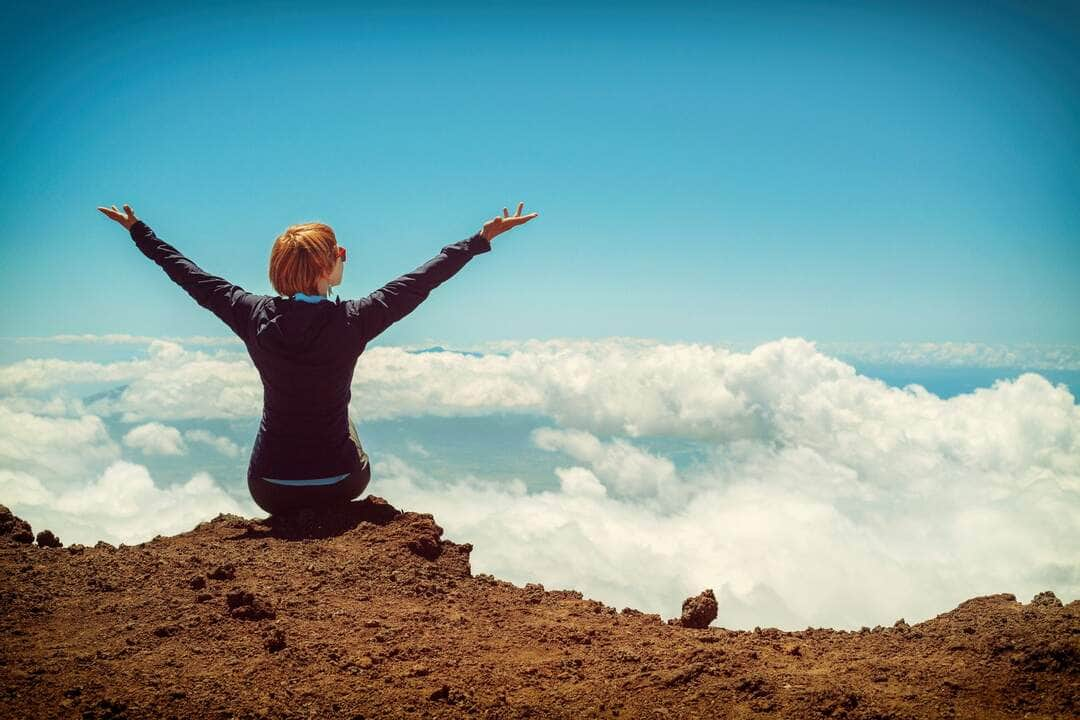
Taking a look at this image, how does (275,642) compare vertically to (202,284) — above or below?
below

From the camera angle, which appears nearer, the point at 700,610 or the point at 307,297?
the point at 700,610

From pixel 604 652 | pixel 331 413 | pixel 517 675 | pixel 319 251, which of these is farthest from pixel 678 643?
pixel 319 251

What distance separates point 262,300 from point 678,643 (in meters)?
5.63

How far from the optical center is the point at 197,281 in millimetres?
8656

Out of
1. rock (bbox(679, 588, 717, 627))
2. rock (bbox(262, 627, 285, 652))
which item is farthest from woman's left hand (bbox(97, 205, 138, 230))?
rock (bbox(679, 588, 717, 627))

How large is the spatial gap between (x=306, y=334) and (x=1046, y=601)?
750cm

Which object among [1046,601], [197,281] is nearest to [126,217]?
[197,281]

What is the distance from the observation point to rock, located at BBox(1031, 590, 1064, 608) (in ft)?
20.9

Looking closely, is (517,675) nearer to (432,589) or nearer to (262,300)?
(432,589)

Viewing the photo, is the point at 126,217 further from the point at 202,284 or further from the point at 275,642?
the point at 275,642

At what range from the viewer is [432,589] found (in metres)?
7.43

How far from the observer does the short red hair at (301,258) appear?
8.12 metres

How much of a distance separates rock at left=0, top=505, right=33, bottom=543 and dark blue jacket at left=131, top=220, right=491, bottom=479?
2548mm

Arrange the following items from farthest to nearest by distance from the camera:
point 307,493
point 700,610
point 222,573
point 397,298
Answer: point 307,493 → point 397,298 → point 700,610 → point 222,573
